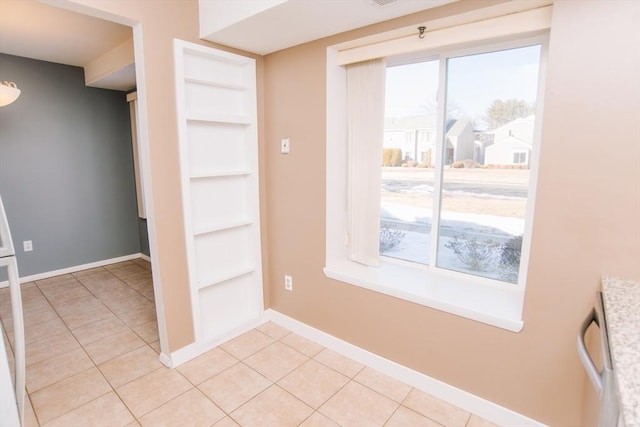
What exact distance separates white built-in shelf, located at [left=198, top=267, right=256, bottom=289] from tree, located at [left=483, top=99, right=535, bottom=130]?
2016mm

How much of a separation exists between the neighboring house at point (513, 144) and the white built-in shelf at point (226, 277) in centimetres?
194

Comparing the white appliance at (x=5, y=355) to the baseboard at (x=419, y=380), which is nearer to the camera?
the white appliance at (x=5, y=355)

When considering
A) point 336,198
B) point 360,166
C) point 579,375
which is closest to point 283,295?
point 336,198

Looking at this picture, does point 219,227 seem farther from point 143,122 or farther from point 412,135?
point 412,135

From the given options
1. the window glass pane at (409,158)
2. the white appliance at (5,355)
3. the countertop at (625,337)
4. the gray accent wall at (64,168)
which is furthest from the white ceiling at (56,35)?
the countertop at (625,337)

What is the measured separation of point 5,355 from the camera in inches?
50.6

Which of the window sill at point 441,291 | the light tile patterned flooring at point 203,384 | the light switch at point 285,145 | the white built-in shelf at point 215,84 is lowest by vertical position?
the light tile patterned flooring at point 203,384

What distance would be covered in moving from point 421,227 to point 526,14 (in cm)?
131

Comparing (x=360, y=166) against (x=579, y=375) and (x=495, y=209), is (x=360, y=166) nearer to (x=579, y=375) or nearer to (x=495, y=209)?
(x=495, y=209)

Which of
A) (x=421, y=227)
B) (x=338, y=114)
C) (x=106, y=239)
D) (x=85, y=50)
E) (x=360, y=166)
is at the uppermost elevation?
(x=85, y=50)

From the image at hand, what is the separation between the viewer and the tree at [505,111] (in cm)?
184

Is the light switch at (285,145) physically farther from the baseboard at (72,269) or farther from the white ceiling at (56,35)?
the baseboard at (72,269)

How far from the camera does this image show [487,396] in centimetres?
181

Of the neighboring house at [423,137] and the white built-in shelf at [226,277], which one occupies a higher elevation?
the neighboring house at [423,137]
